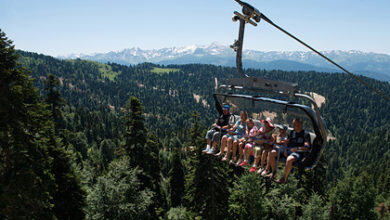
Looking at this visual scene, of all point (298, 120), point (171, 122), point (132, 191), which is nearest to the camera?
point (298, 120)

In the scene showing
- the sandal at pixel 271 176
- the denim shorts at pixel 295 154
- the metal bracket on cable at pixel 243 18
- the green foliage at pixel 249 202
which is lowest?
the green foliage at pixel 249 202

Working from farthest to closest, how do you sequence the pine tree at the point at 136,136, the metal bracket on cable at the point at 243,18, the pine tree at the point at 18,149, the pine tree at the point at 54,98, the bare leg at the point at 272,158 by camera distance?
the pine tree at the point at 54,98, the pine tree at the point at 136,136, the pine tree at the point at 18,149, the bare leg at the point at 272,158, the metal bracket on cable at the point at 243,18

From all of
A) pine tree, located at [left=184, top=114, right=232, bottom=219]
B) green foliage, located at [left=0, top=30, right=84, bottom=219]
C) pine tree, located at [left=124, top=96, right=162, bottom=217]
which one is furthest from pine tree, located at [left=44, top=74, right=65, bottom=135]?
pine tree, located at [left=184, top=114, right=232, bottom=219]

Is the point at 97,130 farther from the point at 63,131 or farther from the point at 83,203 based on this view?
the point at 83,203

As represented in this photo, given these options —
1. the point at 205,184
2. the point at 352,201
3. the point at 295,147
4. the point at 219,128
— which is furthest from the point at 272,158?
the point at 352,201

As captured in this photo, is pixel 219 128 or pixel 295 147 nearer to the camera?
pixel 295 147

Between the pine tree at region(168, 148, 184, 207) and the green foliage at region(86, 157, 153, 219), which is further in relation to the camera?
the pine tree at region(168, 148, 184, 207)

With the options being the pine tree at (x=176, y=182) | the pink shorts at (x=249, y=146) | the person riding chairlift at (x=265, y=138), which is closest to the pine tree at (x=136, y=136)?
the pink shorts at (x=249, y=146)

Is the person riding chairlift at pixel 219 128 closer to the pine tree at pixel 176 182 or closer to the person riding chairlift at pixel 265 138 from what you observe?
the person riding chairlift at pixel 265 138

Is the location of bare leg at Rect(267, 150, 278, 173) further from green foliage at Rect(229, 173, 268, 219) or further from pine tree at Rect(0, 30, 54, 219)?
green foliage at Rect(229, 173, 268, 219)

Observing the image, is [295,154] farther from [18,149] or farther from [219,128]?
[18,149]

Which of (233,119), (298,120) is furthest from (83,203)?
(298,120)

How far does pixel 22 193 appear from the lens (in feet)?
32.8

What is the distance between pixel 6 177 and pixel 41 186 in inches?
57.8
